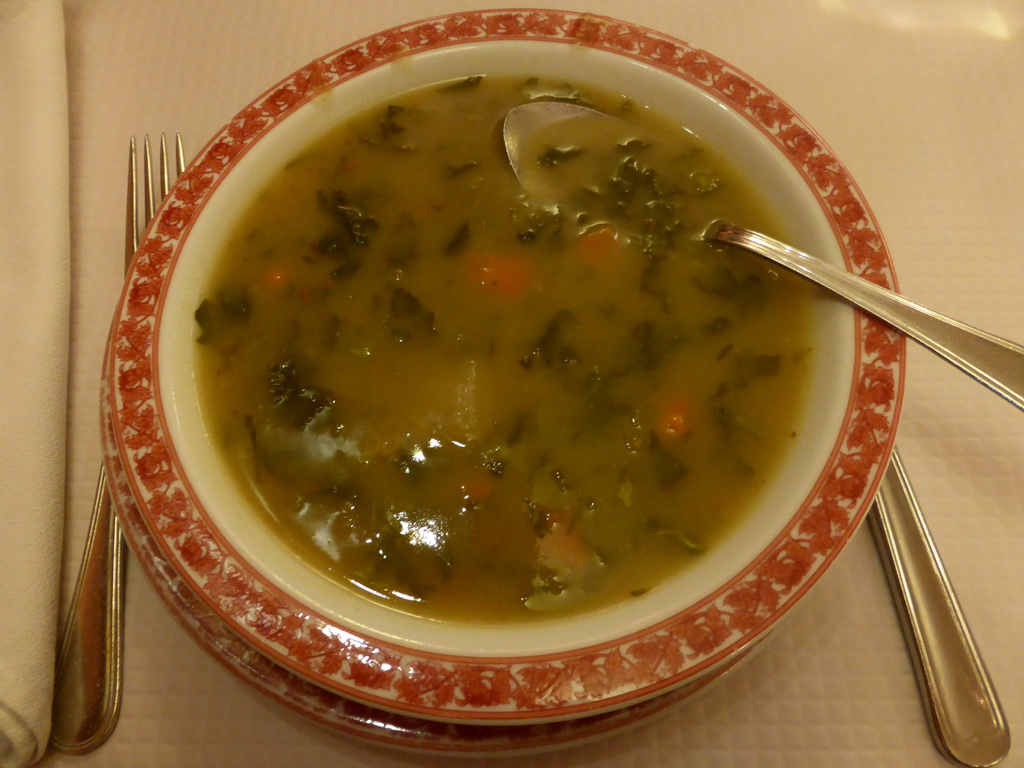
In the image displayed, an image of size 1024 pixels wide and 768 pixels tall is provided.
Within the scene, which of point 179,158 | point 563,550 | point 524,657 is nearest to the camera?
point 524,657

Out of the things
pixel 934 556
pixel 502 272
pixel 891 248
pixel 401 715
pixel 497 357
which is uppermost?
pixel 891 248

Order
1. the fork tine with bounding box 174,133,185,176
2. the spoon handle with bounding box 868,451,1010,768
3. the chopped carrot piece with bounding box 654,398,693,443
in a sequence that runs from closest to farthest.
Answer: the spoon handle with bounding box 868,451,1010,768
the chopped carrot piece with bounding box 654,398,693,443
the fork tine with bounding box 174,133,185,176

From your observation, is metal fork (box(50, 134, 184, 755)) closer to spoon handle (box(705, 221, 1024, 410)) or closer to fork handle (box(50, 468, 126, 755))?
fork handle (box(50, 468, 126, 755))

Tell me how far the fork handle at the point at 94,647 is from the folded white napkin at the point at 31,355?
55 millimetres

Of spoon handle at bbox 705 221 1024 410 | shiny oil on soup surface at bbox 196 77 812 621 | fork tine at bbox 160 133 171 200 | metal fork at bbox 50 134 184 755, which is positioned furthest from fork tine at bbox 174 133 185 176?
spoon handle at bbox 705 221 1024 410

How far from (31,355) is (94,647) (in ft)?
2.28

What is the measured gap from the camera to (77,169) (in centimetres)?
199

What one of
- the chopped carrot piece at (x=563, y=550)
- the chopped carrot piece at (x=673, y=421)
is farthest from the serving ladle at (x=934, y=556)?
the chopped carrot piece at (x=563, y=550)

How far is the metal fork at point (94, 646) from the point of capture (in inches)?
51.1

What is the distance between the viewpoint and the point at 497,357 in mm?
1473

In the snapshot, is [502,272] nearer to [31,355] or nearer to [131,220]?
[131,220]

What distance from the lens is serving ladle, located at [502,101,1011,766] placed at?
1.25m

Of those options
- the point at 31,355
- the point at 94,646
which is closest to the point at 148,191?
the point at 31,355

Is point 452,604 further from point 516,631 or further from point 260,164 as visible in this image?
point 260,164
